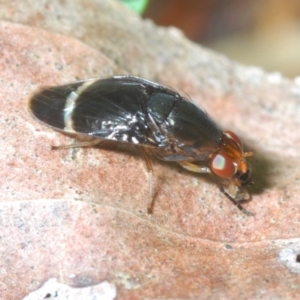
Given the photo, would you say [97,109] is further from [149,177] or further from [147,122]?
[149,177]

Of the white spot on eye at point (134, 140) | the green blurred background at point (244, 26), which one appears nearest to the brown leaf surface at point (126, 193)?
the white spot on eye at point (134, 140)

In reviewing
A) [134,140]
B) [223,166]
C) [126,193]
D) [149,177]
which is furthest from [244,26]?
[126,193]

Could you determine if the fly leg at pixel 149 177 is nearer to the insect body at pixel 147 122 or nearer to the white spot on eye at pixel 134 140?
the insect body at pixel 147 122

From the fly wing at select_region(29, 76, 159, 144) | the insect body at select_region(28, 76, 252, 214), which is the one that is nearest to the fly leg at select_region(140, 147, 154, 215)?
the insect body at select_region(28, 76, 252, 214)

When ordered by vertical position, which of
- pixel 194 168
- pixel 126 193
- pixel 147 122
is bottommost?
pixel 126 193

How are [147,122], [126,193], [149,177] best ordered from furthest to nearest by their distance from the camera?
[147,122], [149,177], [126,193]

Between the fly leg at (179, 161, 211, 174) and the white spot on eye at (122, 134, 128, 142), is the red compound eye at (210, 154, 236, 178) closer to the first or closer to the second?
the fly leg at (179, 161, 211, 174)

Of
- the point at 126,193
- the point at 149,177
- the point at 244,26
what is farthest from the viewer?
the point at 244,26
